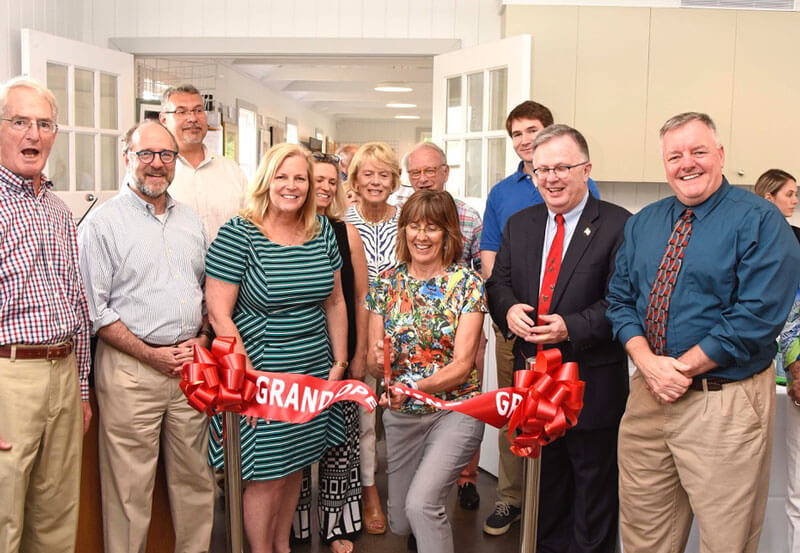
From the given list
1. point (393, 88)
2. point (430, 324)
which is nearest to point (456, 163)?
point (430, 324)

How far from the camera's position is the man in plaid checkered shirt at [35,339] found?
6.63ft

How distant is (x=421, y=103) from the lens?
13.7 meters

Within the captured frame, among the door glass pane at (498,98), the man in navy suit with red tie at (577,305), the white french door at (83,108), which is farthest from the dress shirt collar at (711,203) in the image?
the white french door at (83,108)

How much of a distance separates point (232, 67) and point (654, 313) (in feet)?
23.1

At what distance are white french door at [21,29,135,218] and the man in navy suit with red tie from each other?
3.15 m

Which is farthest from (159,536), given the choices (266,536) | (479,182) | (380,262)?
(479,182)

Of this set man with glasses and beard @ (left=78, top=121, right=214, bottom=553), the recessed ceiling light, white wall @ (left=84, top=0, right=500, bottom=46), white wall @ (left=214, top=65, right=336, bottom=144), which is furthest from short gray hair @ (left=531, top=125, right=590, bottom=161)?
the recessed ceiling light

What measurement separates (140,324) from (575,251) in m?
1.43

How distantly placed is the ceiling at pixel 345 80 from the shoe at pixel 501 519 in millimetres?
3205

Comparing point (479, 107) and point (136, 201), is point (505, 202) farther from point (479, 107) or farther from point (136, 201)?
point (479, 107)

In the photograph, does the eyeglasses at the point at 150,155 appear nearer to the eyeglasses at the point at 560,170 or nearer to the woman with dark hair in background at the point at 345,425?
the woman with dark hair in background at the point at 345,425

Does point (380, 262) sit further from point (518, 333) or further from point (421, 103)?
point (421, 103)

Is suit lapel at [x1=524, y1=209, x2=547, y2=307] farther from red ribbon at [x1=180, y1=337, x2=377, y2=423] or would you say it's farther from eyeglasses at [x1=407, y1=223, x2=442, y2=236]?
red ribbon at [x1=180, y1=337, x2=377, y2=423]

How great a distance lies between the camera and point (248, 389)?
6.16 feet
